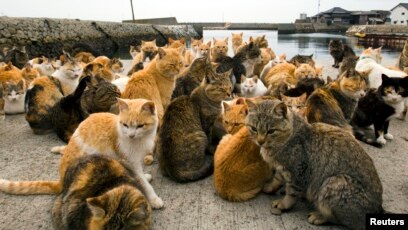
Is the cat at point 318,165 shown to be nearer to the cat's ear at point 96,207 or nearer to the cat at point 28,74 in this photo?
the cat's ear at point 96,207

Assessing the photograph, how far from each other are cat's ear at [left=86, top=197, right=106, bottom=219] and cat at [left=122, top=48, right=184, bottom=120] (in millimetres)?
2342

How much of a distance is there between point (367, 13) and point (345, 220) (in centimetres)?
6651

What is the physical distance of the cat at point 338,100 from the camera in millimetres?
3699

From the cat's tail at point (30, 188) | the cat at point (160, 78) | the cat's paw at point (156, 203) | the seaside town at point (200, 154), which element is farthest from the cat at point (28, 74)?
the cat's paw at point (156, 203)

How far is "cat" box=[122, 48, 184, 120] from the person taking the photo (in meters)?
4.21

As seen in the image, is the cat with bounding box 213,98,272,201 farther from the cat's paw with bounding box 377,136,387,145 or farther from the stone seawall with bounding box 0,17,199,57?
the stone seawall with bounding box 0,17,199,57

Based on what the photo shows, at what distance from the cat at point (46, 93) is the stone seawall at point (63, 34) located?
963 cm

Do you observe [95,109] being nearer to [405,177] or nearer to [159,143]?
[159,143]

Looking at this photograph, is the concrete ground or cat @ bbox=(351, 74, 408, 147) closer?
the concrete ground

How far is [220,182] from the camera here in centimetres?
286

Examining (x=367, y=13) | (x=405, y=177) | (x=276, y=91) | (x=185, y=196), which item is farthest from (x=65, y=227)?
(x=367, y=13)

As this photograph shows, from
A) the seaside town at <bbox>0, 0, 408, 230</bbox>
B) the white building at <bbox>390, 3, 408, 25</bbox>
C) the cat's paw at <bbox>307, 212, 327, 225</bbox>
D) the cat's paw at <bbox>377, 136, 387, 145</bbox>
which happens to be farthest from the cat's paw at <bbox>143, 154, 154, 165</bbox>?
the white building at <bbox>390, 3, 408, 25</bbox>

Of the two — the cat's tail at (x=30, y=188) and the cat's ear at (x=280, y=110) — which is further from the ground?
Result: the cat's ear at (x=280, y=110)

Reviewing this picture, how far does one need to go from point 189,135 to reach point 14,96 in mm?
3799
